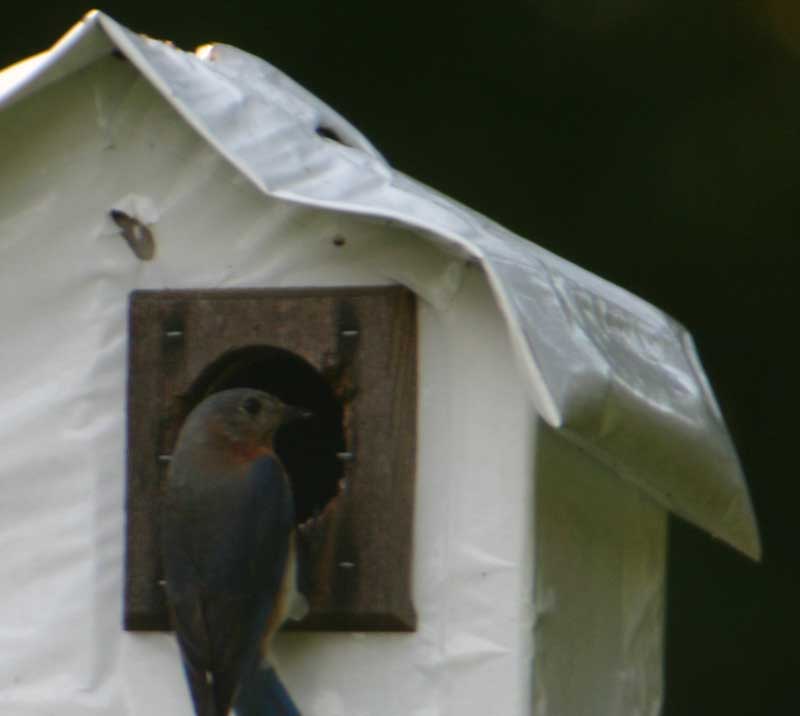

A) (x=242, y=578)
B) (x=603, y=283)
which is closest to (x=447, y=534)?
(x=242, y=578)

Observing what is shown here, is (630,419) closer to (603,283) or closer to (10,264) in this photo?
(603,283)

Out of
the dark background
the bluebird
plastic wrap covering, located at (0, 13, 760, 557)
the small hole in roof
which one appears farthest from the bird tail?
the dark background

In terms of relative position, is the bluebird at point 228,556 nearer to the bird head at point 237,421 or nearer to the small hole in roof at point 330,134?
the bird head at point 237,421

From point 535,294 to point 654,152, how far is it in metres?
2.09

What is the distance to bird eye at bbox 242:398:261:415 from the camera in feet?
15.5

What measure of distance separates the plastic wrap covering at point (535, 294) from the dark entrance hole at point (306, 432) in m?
0.35

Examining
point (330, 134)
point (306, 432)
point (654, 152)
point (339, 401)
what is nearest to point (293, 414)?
point (339, 401)

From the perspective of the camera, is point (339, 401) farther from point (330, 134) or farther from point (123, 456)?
point (330, 134)

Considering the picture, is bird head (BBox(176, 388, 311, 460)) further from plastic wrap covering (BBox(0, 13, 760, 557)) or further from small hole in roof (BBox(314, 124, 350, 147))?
small hole in roof (BBox(314, 124, 350, 147))

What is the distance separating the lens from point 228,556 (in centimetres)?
462

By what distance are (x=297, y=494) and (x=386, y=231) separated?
0.68m

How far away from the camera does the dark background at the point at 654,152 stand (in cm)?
654

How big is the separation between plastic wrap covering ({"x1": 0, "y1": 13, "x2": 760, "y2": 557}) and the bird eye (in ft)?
1.01

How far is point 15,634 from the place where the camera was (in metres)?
4.85
